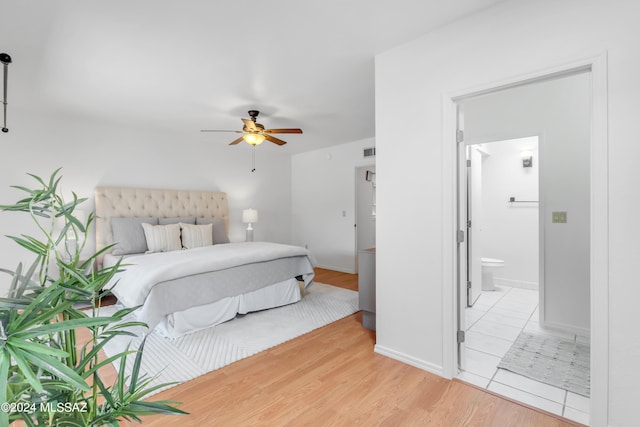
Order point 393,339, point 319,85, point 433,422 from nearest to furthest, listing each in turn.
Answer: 1. point 433,422
2. point 393,339
3. point 319,85

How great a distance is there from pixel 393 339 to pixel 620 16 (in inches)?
93.4

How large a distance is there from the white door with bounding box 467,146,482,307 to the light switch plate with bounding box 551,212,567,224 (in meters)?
0.80

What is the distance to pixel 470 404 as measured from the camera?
1.85 meters

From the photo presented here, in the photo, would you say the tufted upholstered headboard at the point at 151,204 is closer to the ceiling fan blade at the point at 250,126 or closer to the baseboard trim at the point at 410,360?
the ceiling fan blade at the point at 250,126

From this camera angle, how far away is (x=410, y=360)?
230 centimetres

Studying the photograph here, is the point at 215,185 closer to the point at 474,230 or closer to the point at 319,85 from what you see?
the point at 319,85

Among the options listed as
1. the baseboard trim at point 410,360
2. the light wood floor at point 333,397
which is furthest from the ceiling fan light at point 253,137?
the baseboard trim at point 410,360

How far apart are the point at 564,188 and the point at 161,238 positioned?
4.61 metres

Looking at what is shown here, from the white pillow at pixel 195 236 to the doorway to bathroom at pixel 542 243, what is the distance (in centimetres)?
343

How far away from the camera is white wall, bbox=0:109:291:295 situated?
3.61m

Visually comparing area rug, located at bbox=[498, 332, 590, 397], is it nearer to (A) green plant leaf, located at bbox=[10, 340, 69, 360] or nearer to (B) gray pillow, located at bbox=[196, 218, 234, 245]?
(A) green plant leaf, located at bbox=[10, 340, 69, 360]

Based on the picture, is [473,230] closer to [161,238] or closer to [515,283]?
[515,283]

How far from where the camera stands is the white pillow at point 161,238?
4.04 meters

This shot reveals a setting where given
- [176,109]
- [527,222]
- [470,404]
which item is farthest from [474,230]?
[176,109]
